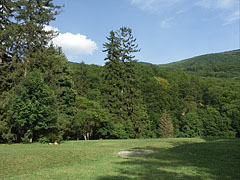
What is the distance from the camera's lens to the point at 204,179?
7.93 metres

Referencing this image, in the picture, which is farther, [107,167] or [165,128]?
[165,128]

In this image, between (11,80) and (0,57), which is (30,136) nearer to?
(11,80)

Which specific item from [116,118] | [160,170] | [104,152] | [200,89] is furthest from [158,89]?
[160,170]

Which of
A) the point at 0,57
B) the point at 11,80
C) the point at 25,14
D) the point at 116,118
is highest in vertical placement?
the point at 25,14

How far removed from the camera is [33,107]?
19.1 meters

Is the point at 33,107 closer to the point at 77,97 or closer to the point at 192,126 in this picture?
the point at 77,97

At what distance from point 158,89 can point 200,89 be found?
21.9 meters

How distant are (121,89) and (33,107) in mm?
22546

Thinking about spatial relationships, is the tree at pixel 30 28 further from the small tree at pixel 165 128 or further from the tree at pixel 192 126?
the tree at pixel 192 126

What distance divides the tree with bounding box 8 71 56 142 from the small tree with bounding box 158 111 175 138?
36805mm

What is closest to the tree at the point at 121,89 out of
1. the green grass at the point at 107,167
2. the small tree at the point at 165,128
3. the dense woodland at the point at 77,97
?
the dense woodland at the point at 77,97

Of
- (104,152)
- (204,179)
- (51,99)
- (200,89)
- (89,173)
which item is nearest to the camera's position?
(204,179)

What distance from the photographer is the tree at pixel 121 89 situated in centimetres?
3860

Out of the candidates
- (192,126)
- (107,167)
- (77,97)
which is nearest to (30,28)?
(77,97)
